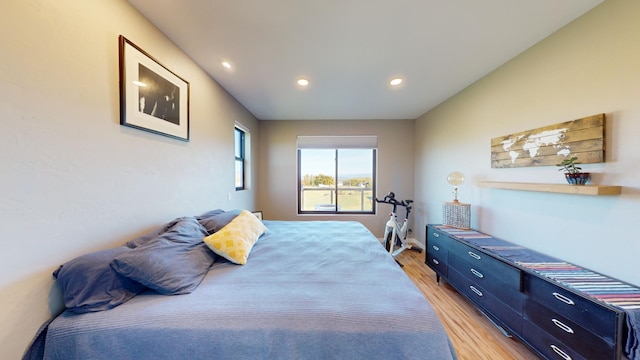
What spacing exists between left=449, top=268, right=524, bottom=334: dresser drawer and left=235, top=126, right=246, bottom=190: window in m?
3.26

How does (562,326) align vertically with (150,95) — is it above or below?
below

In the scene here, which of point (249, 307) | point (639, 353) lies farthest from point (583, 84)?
point (249, 307)

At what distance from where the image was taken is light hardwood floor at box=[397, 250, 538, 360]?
1.60 m

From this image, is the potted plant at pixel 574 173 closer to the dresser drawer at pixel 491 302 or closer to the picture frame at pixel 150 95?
the dresser drawer at pixel 491 302

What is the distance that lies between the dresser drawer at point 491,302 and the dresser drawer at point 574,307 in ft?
0.49

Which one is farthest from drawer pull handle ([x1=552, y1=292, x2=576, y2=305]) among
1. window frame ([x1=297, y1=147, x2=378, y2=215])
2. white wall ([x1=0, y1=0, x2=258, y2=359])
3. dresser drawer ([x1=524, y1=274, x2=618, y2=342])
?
window frame ([x1=297, y1=147, x2=378, y2=215])

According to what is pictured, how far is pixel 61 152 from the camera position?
108 centimetres

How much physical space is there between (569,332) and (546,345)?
0.73 feet

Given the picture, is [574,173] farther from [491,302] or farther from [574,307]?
A: [491,302]

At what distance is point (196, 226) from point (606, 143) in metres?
3.02

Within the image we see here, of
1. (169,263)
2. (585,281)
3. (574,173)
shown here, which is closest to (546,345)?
(585,281)

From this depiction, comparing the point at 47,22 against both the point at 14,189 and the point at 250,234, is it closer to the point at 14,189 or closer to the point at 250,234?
the point at 14,189

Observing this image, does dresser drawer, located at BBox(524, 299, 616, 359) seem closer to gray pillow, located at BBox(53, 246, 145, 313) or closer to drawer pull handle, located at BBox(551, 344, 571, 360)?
drawer pull handle, located at BBox(551, 344, 571, 360)

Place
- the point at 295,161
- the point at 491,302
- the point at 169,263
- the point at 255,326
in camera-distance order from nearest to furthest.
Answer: the point at 255,326 → the point at 169,263 → the point at 491,302 → the point at 295,161
